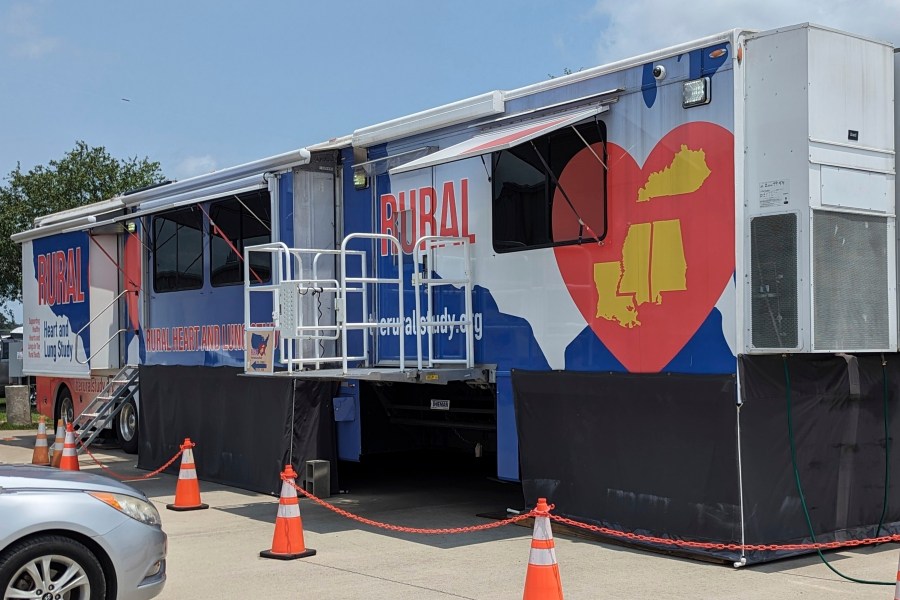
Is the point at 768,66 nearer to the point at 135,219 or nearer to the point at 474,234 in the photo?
the point at 474,234

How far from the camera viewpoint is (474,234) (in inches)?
396

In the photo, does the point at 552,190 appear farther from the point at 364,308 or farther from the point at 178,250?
the point at 178,250

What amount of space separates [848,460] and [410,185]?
4870mm

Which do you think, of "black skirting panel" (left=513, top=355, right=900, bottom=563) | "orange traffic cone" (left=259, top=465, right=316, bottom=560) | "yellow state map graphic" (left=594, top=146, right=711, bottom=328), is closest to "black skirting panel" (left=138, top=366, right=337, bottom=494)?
"orange traffic cone" (left=259, top=465, right=316, bottom=560)

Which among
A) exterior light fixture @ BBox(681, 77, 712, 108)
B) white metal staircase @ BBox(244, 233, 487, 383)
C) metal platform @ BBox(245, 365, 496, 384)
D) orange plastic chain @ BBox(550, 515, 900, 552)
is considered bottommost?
orange plastic chain @ BBox(550, 515, 900, 552)

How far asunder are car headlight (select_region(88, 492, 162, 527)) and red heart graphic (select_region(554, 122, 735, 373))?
12.7ft

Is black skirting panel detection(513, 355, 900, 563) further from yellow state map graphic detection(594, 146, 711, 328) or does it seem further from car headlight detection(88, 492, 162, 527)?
car headlight detection(88, 492, 162, 527)

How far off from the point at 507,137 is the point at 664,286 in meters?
1.85

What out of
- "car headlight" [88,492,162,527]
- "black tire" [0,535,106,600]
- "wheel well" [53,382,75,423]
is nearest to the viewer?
"black tire" [0,535,106,600]

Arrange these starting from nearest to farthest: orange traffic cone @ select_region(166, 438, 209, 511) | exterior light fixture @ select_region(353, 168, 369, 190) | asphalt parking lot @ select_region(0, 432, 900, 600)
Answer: asphalt parking lot @ select_region(0, 432, 900, 600)
orange traffic cone @ select_region(166, 438, 209, 511)
exterior light fixture @ select_region(353, 168, 369, 190)

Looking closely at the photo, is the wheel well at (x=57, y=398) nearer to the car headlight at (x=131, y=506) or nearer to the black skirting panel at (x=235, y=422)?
the black skirting panel at (x=235, y=422)

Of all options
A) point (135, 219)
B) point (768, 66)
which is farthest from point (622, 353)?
point (135, 219)

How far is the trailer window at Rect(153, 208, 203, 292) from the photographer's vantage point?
13.8m

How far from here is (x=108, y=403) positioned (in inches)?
611
